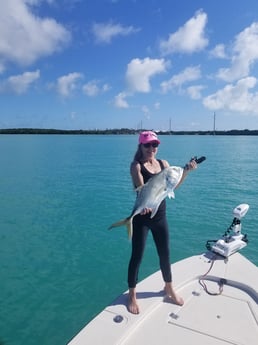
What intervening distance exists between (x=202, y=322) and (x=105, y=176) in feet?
64.9

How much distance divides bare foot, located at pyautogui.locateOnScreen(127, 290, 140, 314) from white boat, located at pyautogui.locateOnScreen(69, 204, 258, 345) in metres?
0.06

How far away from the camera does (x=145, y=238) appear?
3932 millimetres

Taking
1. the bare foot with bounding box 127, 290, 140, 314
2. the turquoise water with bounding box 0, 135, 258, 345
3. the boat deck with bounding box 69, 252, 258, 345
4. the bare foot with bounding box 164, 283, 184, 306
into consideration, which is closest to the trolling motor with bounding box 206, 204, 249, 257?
the boat deck with bounding box 69, 252, 258, 345

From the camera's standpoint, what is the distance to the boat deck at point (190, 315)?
3328 millimetres

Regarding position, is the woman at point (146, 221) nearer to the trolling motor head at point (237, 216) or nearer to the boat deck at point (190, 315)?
the boat deck at point (190, 315)

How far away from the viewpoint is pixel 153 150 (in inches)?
151

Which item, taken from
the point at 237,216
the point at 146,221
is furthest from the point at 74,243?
the point at 146,221

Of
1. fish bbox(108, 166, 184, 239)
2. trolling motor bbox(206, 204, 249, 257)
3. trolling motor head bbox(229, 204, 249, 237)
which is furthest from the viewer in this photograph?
trolling motor head bbox(229, 204, 249, 237)

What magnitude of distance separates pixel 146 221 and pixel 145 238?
254mm

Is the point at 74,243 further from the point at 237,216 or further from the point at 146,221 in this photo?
the point at 146,221

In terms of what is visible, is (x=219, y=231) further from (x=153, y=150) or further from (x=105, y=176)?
(x=105, y=176)

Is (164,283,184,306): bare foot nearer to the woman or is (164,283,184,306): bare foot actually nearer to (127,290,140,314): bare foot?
the woman

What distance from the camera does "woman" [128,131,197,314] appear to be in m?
3.78

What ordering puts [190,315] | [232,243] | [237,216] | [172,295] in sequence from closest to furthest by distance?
[190,315]
[172,295]
[232,243]
[237,216]
